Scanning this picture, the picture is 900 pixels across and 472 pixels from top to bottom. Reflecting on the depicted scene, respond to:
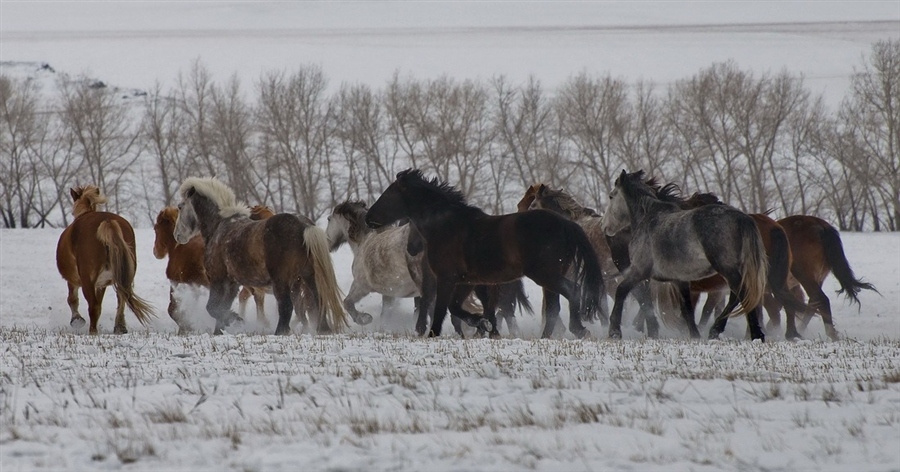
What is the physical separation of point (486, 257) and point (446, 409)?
543 centimetres

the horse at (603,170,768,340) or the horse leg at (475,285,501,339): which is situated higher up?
the horse at (603,170,768,340)

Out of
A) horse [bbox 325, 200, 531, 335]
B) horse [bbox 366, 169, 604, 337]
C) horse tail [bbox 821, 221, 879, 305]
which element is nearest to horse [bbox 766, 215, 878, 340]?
horse tail [bbox 821, 221, 879, 305]

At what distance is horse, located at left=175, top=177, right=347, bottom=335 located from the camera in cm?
1139

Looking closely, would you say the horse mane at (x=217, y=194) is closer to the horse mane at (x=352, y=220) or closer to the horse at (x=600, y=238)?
the horse mane at (x=352, y=220)

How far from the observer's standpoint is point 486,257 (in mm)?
10609

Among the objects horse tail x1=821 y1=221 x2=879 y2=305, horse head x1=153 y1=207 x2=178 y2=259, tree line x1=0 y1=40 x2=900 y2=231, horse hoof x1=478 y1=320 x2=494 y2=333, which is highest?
tree line x1=0 y1=40 x2=900 y2=231

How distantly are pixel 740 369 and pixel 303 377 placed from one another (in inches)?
123

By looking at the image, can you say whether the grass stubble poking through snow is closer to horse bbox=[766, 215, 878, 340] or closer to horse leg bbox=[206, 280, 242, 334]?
horse leg bbox=[206, 280, 242, 334]

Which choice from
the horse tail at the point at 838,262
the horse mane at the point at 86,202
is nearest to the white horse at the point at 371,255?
the horse mane at the point at 86,202

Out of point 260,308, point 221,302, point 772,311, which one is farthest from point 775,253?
point 260,308

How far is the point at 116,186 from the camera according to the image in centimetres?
4859

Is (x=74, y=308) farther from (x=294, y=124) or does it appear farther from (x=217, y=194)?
(x=294, y=124)

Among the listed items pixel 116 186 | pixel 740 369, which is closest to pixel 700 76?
pixel 116 186

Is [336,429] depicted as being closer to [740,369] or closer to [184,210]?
[740,369]
